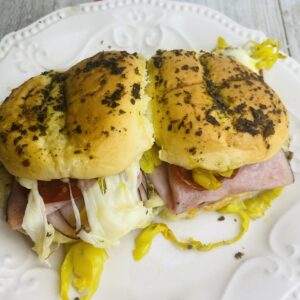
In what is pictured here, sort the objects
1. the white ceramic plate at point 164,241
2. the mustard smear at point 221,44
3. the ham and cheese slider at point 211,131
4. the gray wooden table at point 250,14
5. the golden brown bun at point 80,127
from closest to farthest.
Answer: the golden brown bun at point 80,127 → the ham and cheese slider at point 211,131 → the white ceramic plate at point 164,241 → the mustard smear at point 221,44 → the gray wooden table at point 250,14

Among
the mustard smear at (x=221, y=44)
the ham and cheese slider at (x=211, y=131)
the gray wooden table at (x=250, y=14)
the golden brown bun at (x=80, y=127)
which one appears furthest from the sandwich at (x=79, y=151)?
the gray wooden table at (x=250, y=14)

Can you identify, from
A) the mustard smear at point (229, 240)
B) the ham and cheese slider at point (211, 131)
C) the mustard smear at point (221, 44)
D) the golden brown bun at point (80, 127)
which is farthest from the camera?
the mustard smear at point (221, 44)

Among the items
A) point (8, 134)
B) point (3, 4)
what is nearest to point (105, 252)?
point (8, 134)

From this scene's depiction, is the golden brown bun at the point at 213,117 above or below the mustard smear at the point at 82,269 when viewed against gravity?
above

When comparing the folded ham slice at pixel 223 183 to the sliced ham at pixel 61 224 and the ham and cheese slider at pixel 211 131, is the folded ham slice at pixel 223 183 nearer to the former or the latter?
the ham and cheese slider at pixel 211 131

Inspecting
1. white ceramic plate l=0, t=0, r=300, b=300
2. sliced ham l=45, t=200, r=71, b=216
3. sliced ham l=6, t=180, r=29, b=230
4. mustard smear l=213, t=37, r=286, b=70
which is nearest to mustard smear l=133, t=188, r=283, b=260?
white ceramic plate l=0, t=0, r=300, b=300

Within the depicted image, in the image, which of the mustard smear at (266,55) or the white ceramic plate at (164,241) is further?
the mustard smear at (266,55)
